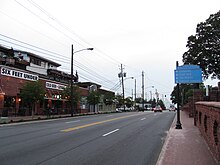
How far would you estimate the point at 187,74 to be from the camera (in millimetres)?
22672

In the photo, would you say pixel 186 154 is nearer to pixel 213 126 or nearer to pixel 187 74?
pixel 213 126

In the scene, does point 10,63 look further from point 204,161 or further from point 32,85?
point 204,161

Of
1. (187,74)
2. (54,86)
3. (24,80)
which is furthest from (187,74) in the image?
(54,86)

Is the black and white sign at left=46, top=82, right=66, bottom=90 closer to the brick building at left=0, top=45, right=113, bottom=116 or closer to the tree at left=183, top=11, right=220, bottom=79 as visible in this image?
the brick building at left=0, top=45, right=113, bottom=116

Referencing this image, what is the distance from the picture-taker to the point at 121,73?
80188 millimetres

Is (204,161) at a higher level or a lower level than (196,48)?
lower

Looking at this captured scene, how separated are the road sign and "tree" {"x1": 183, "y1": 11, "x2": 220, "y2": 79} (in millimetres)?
21884

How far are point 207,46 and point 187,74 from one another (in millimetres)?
23235

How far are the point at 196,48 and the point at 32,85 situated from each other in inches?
971

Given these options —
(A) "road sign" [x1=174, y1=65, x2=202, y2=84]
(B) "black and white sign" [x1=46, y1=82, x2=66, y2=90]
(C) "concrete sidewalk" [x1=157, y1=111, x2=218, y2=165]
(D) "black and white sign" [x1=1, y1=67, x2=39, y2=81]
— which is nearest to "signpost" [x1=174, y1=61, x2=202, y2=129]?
(A) "road sign" [x1=174, y1=65, x2=202, y2=84]

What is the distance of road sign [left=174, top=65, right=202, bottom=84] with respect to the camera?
2219 cm

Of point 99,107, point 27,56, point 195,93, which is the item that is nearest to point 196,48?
point 195,93

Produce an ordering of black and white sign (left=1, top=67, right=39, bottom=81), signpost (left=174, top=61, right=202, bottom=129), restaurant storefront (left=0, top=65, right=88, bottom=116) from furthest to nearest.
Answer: black and white sign (left=1, top=67, right=39, bottom=81) → restaurant storefront (left=0, top=65, right=88, bottom=116) → signpost (left=174, top=61, right=202, bottom=129)

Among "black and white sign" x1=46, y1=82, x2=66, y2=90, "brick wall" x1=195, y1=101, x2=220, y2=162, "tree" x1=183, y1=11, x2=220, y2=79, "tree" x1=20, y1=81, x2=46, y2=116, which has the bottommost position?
"brick wall" x1=195, y1=101, x2=220, y2=162
